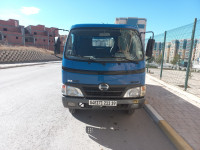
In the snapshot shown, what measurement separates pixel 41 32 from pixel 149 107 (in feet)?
164

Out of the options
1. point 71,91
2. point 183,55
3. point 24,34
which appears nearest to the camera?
A: point 71,91

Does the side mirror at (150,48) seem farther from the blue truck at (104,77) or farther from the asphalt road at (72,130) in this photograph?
the asphalt road at (72,130)

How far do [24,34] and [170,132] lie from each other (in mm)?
48369

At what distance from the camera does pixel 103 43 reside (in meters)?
3.13

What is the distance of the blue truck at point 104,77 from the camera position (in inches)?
101

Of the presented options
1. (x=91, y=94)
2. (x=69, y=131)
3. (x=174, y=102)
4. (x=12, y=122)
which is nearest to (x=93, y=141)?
(x=69, y=131)

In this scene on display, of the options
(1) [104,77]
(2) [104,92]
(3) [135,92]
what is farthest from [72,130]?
(3) [135,92]

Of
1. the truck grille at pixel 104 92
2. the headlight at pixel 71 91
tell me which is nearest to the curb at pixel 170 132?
the truck grille at pixel 104 92

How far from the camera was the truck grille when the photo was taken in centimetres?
261

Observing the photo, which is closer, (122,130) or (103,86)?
(103,86)

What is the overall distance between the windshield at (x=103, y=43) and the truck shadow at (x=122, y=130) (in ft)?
5.36

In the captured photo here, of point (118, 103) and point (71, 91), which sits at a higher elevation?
point (71, 91)

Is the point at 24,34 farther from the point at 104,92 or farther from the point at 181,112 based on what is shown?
the point at 181,112

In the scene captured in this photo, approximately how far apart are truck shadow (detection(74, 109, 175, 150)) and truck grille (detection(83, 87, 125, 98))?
0.81 meters
